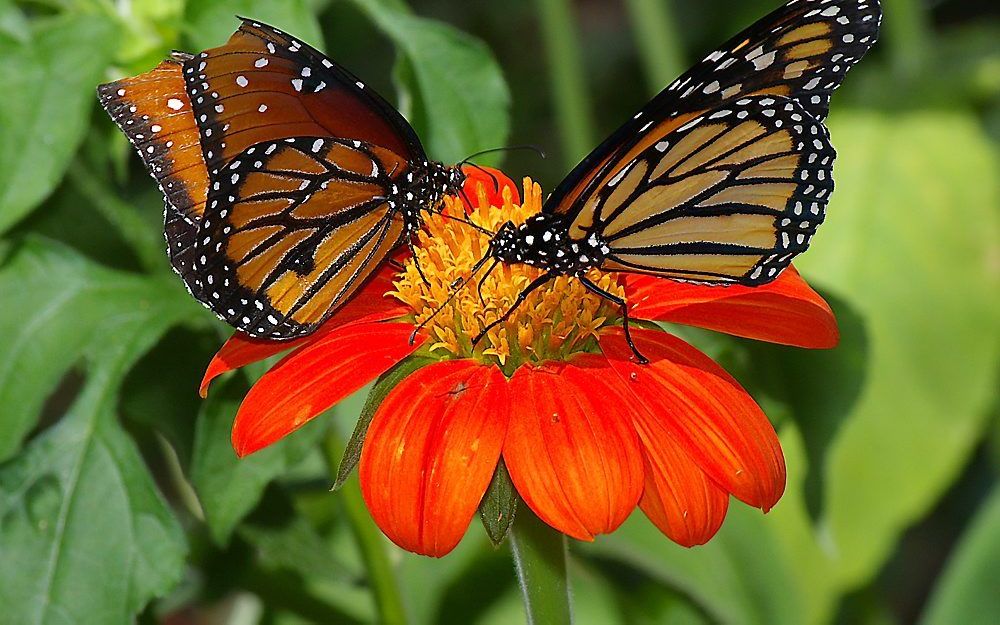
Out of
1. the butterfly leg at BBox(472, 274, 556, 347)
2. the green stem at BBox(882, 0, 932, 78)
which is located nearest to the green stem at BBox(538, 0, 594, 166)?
the green stem at BBox(882, 0, 932, 78)

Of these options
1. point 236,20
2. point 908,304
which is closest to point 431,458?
Result: point 236,20

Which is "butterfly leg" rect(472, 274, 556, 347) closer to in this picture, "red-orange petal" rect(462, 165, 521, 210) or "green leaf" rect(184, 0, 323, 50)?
"red-orange petal" rect(462, 165, 521, 210)

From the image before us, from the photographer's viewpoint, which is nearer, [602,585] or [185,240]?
[185,240]

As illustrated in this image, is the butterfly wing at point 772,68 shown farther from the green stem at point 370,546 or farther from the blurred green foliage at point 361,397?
the green stem at point 370,546

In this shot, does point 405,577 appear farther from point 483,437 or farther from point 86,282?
point 483,437

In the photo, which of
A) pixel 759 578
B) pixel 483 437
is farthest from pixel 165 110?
pixel 759 578

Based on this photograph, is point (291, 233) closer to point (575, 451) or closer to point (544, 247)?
point (544, 247)
